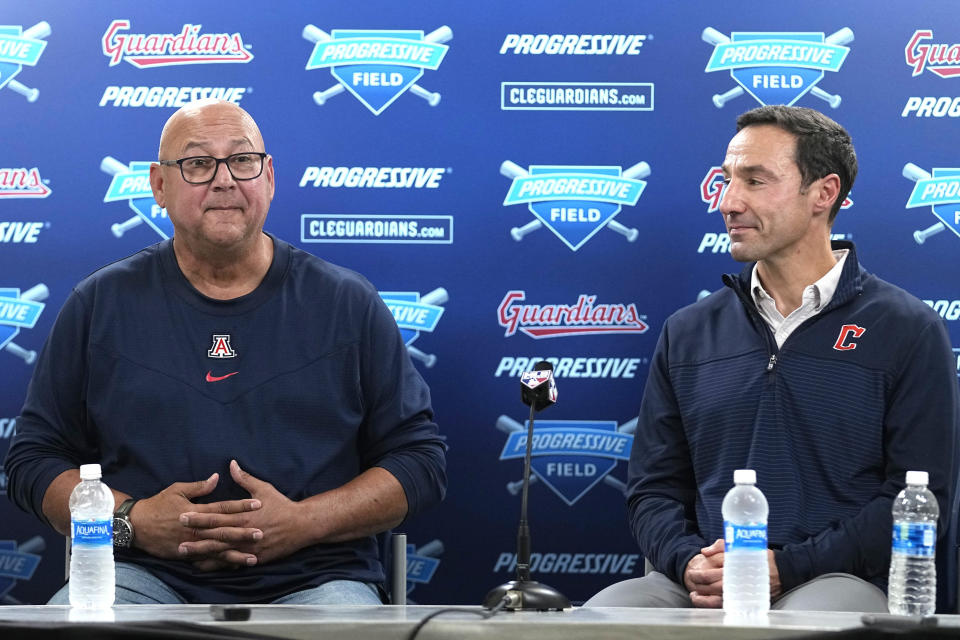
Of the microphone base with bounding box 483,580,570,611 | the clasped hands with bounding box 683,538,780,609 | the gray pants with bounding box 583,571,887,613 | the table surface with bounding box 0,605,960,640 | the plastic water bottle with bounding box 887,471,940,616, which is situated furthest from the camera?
the clasped hands with bounding box 683,538,780,609

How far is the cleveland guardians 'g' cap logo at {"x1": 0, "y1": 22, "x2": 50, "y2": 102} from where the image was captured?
11.2ft

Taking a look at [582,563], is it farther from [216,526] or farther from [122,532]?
[122,532]

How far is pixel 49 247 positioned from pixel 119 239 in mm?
205

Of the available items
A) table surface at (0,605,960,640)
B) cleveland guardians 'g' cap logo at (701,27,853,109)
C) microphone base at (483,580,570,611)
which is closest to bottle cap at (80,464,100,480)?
table surface at (0,605,960,640)

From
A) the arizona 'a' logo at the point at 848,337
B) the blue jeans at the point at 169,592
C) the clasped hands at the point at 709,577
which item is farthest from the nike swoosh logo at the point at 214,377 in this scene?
the arizona 'a' logo at the point at 848,337

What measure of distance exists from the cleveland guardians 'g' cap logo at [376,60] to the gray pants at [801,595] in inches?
59.0

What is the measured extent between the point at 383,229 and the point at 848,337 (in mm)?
1345

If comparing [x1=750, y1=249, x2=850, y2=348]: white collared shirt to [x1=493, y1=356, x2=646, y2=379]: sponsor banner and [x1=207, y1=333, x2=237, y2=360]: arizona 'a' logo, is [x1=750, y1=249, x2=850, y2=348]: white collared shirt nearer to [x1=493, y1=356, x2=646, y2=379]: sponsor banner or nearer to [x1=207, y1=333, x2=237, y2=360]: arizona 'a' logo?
[x1=493, y1=356, x2=646, y2=379]: sponsor banner

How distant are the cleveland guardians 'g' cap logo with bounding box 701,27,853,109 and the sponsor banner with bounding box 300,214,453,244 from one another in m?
0.88

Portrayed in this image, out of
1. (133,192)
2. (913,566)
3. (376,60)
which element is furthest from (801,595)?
(133,192)

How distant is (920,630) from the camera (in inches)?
62.7

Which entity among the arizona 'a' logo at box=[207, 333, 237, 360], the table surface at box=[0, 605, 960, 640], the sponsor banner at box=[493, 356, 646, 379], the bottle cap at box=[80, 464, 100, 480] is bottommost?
the table surface at box=[0, 605, 960, 640]

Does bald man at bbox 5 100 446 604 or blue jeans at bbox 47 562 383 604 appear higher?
bald man at bbox 5 100 446 604

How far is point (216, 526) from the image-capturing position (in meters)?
2.71
